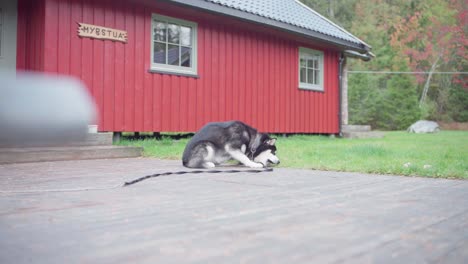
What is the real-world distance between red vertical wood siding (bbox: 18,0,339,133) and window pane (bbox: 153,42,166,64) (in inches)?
9.2

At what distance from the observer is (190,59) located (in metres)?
9.08

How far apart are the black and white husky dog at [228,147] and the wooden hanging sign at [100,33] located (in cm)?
343

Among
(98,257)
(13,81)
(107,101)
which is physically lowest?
(98,257)

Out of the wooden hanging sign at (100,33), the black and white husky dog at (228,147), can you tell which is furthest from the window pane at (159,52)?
the black and white husky dog at (228,147)

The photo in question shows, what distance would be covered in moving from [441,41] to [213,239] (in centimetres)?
2754

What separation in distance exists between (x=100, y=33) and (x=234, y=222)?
20.8 feet

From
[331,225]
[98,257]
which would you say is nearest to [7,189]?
[98,257]

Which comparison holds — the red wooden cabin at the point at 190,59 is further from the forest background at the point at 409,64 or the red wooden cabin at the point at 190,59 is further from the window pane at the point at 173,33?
the forest background at the point at 409,64

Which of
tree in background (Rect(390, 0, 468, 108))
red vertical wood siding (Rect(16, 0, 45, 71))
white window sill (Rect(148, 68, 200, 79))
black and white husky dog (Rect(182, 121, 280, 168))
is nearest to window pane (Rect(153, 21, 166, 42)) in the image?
white window sill (Rect(148, 68, 200, 79))

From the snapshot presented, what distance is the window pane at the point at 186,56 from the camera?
893 cm

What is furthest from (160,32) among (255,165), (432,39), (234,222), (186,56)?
(432,39)

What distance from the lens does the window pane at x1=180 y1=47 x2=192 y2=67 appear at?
893cm

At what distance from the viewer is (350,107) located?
2489 cm

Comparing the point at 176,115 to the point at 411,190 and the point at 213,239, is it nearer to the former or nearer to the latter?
the point at 411,190
